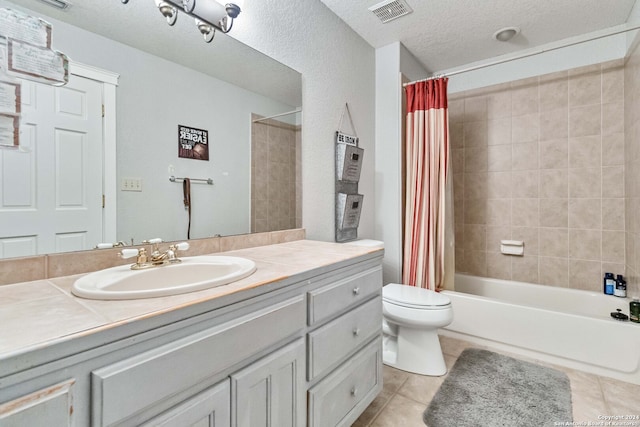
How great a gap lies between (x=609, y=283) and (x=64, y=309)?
3223mm

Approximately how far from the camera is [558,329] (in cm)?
196

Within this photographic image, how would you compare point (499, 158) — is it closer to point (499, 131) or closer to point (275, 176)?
point (499, 131)

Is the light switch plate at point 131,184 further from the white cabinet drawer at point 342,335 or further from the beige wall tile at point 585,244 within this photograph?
the beige wall tile at point 585,244

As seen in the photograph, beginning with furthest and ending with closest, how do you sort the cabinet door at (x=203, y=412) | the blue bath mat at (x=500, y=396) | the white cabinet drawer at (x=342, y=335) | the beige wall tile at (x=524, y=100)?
the beige wall tile at (x=524, y=100) → the blue bath mat at (x=500, y=396) → the white cabinet drawer at (x=342, y=335) → the cabinet door at (x=203, y=412)

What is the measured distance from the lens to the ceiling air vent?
2021mm

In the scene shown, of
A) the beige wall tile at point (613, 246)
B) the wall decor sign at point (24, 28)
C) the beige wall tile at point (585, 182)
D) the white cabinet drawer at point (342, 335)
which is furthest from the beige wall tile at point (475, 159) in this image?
the wall decor sign at point (24, 28)

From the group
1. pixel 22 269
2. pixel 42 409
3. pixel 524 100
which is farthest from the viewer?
pixel 524 100

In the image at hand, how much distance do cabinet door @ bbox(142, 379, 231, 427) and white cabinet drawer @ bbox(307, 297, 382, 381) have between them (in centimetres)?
35

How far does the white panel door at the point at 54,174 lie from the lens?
2.93 feet

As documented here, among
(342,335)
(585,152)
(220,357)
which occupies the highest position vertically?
(585,152)

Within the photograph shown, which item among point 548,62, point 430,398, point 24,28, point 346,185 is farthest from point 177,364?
point 548,62

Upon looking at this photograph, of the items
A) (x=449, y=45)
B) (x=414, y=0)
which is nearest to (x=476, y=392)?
(x=414, y=0)

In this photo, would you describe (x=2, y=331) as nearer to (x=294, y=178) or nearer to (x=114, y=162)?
(x=114, y=162)

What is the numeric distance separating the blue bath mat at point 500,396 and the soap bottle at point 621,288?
3.04 feet
